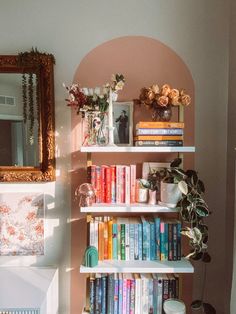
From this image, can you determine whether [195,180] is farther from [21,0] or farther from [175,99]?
[21,0]

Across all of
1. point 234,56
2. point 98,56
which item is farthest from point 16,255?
point 234,56

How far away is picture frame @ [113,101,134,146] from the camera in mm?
1712

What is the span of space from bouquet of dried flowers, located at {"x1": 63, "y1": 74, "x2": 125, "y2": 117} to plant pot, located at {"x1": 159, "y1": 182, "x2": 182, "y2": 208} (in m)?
0.55

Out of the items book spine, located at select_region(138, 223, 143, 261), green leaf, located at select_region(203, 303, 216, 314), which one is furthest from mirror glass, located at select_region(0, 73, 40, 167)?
green leaf, located at select_region(203, 303, 216, 314)

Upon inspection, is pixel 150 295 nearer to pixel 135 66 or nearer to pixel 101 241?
pixel 101 241

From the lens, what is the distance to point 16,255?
178 cm

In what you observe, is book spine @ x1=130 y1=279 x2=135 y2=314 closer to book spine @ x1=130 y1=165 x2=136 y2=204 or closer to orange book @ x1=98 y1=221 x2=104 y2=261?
orange book @ x1=98 y1=221 x2=104 y2=261

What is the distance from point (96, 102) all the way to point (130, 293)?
1.07 m

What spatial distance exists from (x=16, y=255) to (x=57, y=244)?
0.26m

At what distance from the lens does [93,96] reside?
1.54m

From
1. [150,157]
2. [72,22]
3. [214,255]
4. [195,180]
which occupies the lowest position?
[214,255]

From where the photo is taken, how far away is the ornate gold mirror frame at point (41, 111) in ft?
5.51

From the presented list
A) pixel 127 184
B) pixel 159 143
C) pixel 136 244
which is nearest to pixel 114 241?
pixel 136 244

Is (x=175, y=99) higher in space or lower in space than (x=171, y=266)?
higher
